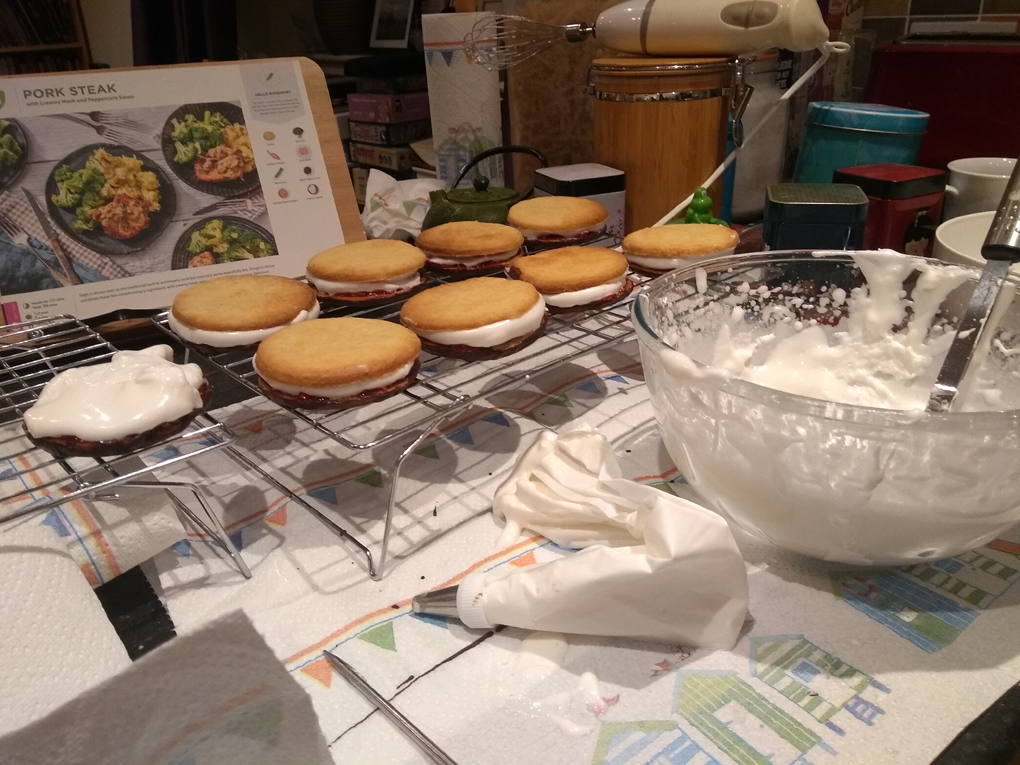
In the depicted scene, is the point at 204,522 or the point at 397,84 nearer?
the point at 204,522

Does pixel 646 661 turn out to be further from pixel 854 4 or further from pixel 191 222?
pixel 854 4

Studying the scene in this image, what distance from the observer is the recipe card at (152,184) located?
2.80 ft

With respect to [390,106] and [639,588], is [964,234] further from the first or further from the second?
[390,106]

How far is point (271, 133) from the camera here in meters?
0.98

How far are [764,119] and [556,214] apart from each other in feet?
1.51

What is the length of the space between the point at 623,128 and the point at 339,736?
38.8 inches

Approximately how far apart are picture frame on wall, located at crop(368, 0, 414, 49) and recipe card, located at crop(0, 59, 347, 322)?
100cm

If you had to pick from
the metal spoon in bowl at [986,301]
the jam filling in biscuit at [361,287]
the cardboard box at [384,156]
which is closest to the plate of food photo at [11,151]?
the jam filling in biscuit at [361,287]

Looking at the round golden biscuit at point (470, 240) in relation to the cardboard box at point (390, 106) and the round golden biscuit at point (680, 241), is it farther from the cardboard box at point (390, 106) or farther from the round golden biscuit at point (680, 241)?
the cardboard box at point (390, 106)

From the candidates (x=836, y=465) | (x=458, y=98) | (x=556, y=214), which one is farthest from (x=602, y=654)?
(x=458, y=98)

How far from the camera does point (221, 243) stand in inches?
37.5

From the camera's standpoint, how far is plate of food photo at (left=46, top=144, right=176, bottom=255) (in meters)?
0.87

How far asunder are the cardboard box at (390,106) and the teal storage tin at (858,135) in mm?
883

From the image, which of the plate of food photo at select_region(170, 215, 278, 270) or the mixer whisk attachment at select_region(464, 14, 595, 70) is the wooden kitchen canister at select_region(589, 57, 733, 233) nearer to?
the mixer whisk attachment at select_region(464, 14, 595, 70)
